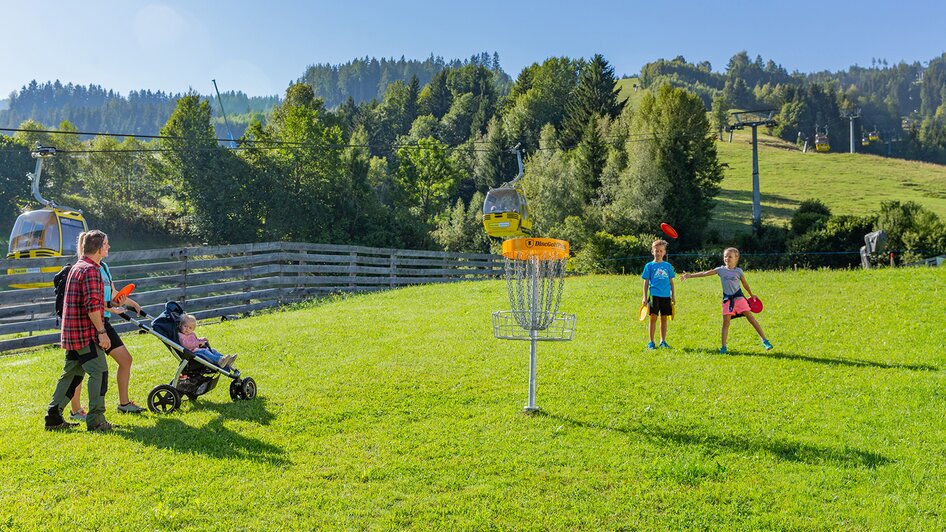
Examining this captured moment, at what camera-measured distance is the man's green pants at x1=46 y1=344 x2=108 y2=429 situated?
691 centimetres

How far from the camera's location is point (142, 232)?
206 ft

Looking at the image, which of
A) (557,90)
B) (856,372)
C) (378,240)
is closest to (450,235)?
(378,240)

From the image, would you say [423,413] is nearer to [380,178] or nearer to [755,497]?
[755,497]

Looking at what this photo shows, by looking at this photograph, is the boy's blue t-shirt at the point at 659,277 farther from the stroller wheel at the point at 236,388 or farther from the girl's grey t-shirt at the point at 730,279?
the stroller wheel at the point at 236,388

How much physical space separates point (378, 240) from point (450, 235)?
8.10m

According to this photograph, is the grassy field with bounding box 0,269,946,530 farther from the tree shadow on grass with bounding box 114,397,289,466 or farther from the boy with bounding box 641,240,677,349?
the boy with bounding box 641,240,677,349

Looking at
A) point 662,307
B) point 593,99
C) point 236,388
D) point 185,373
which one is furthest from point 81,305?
point 593,99

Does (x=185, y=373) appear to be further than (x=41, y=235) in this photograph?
No

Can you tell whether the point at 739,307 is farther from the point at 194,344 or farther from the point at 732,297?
the point at 194,344

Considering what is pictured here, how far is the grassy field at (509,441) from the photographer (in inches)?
198

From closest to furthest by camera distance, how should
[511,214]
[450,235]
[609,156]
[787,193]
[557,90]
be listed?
1. [511,214]
2. [609,156]
3. [450,235]
4. [787,193]
5. [557,90]

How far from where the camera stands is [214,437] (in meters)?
6.63

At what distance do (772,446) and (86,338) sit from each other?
7139 mm

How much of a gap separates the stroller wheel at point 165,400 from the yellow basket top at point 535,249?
421 centimetres
